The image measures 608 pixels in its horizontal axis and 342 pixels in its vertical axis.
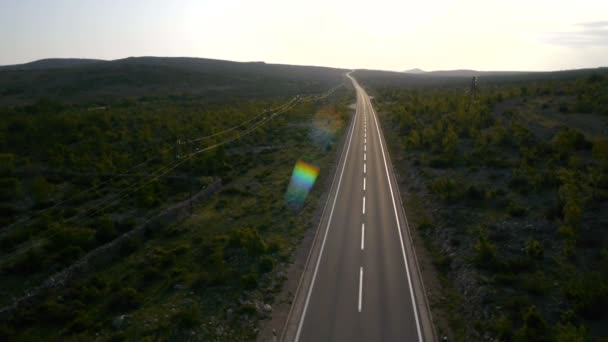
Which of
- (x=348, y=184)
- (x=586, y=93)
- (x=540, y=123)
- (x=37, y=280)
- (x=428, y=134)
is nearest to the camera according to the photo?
(x=37, y=280)

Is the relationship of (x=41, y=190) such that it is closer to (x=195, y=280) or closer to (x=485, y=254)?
(x=195, y=280)

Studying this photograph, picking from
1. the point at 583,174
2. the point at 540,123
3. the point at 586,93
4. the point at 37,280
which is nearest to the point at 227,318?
the point at 37,280

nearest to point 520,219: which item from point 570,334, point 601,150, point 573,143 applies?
point 601,150

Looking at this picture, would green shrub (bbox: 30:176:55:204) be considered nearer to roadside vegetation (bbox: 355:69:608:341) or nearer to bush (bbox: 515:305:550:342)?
roadside vegetation (bbox: 355:69:608:341)

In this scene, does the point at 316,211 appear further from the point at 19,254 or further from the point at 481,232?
the point at 19,254

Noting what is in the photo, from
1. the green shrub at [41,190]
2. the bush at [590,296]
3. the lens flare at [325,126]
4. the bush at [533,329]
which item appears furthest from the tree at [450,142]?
the green shrub at [41,190]

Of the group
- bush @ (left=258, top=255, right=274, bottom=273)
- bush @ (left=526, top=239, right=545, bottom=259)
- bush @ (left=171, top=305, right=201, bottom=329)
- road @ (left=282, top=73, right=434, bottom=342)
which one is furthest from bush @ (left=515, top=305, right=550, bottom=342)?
bush @ (left=171, top=305, right=201, bottom=329)
